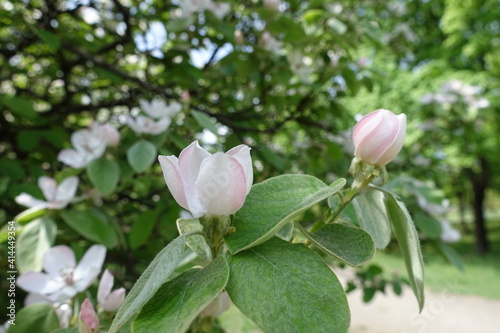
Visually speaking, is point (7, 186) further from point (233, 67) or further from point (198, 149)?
point (198, 149)

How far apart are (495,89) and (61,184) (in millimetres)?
7620

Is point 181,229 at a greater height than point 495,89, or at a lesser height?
greater

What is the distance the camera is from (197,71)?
163cm

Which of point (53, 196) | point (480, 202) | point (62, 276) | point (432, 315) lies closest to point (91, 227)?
point (53, 196)

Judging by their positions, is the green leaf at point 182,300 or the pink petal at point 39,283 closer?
the green leaf at point 182,300

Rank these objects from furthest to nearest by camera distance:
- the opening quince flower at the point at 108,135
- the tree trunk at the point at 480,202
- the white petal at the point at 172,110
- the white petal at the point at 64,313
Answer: the tree trunk at the point at 480,202 < the white petal at the point at 172,110 < the opening quince flower at the point at 108,135 < the white petal at the point at 64,313

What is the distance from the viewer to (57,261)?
2.63 feet

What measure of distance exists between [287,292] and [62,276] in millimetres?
569

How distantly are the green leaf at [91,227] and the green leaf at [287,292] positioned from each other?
2.29 ft

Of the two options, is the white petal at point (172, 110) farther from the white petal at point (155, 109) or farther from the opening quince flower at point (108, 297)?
the opening quince flower at point (108, 297)

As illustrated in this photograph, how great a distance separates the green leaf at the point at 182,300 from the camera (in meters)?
0.33

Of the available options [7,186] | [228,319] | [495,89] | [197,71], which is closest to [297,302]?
[7,186]

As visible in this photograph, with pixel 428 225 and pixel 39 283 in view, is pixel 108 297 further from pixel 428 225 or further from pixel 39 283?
pixel 428 225

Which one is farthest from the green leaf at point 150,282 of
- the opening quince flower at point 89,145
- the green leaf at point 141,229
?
the green leaf at point 141,229
